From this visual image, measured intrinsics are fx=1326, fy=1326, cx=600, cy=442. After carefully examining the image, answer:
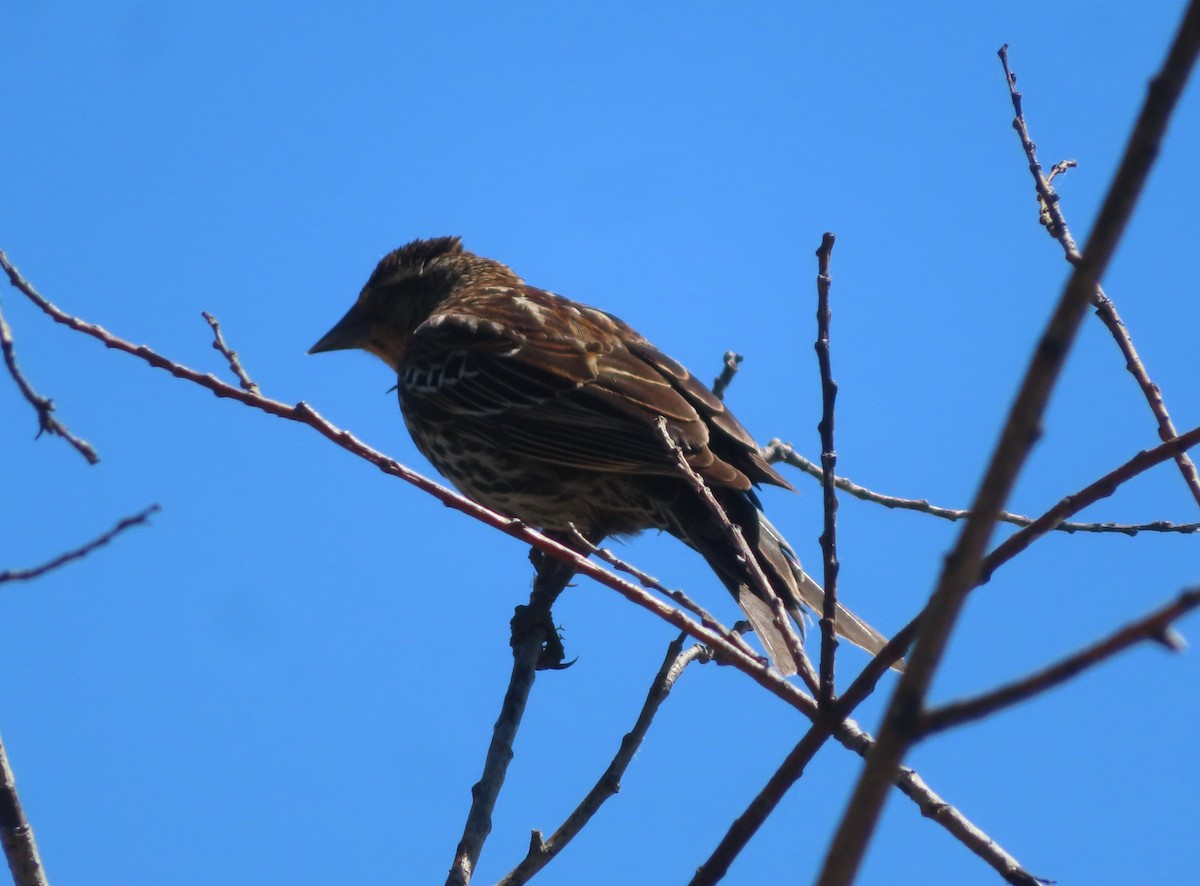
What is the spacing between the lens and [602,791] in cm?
310

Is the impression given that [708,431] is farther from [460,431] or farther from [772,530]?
[460,431]

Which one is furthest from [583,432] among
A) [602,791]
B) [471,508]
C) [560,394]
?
[471,508]

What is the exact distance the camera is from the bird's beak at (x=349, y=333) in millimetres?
8086

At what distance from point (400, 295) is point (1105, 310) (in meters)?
5.45

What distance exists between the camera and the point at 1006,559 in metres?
2.20

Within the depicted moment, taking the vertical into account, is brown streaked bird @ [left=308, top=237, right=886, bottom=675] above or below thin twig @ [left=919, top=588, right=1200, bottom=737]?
above

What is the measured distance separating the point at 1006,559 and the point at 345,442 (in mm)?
1212

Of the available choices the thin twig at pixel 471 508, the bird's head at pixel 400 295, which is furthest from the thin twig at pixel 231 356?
the bird's head at pixel 400 295

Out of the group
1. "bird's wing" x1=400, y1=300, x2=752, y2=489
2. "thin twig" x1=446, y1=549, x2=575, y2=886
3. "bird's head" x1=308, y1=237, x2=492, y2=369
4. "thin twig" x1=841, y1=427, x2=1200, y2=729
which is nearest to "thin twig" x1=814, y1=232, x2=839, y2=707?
"thin twig" x1=841, y1=427, x2=1200, y2=729

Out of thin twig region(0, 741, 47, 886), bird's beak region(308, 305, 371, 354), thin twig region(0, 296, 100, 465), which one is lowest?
thin twig region(0, 741, 47, 886)

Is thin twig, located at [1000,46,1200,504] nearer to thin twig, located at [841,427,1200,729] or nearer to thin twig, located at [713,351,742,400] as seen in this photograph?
thin twig, located at [841,427,1200,729]

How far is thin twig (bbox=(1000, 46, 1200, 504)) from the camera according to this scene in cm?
295

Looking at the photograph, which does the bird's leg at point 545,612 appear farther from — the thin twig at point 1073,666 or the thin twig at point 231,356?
the thin twig at point 1073,666

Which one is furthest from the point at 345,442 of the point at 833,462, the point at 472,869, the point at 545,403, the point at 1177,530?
the point at 545,403
